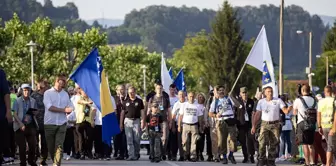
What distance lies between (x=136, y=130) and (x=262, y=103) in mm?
4064

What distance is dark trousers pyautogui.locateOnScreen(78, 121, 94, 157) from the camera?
24.3m

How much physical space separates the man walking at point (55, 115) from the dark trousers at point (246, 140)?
5979mm

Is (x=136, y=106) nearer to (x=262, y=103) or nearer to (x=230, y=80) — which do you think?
(x=262, y=103)

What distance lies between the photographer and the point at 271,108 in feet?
67.5

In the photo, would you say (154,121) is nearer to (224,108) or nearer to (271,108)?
(224,108)

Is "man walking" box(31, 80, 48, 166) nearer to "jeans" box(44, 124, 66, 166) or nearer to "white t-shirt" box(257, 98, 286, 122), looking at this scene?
"jeans" box(44, 124, 66, 166)

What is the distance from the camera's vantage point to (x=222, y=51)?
108 meters

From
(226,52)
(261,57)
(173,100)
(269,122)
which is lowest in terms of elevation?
(269,122)

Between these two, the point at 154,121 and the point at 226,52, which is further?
the point at 226,52

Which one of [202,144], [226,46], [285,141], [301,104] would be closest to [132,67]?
[226,46]

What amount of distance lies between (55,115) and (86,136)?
5.99 m

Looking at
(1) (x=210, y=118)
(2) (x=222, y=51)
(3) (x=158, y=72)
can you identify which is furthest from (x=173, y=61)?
(1) (x=210, y=118)

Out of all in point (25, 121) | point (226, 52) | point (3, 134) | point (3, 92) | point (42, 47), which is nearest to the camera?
point (3, 134)

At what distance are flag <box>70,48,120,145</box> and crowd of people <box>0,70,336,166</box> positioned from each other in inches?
42.9
